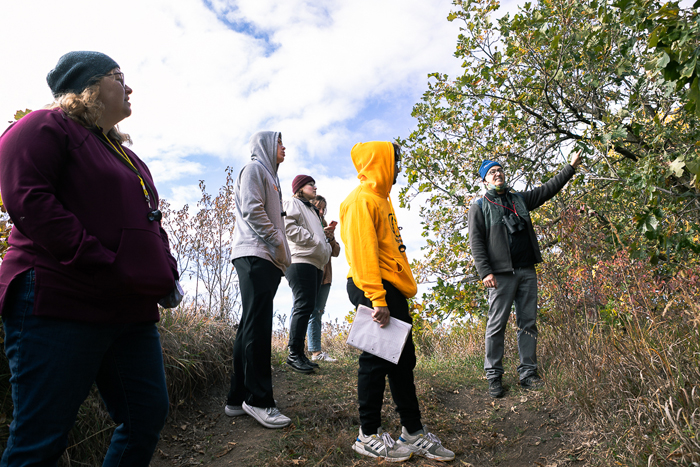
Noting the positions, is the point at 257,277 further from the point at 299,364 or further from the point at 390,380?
the point at 299,364

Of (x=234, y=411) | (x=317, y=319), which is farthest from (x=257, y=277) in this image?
(x=317, y=319)

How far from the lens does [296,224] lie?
5.26 metres

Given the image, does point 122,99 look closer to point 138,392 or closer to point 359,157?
point 138,392

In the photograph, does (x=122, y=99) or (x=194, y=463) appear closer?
(x=122, y=99)

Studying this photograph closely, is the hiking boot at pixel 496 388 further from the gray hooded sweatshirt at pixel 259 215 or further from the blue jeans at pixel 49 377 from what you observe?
the blue jeans at pixel 49 377

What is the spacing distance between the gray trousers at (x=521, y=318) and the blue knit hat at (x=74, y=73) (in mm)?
3984

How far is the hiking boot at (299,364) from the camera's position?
5332mm

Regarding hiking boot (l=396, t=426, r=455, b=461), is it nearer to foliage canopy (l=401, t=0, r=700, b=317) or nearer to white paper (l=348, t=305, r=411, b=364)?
white paper (l=348, t=305, r=411, b=364)

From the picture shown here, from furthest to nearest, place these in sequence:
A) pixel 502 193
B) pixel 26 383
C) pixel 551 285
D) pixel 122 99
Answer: pixel 502 193, pixel 551 285, pixel 122 99, pixel 26 383

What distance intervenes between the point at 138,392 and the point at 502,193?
410 centimetres

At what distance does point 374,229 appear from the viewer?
3240 millimetres

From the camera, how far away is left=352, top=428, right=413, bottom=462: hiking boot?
3133 millimetres

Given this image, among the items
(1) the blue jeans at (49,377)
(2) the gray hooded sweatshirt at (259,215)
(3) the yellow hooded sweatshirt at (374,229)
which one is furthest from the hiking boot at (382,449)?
(1) the blue jeans at (49,377)

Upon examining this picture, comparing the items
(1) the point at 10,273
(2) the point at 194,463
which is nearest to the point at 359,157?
(1) the point at 10,273
